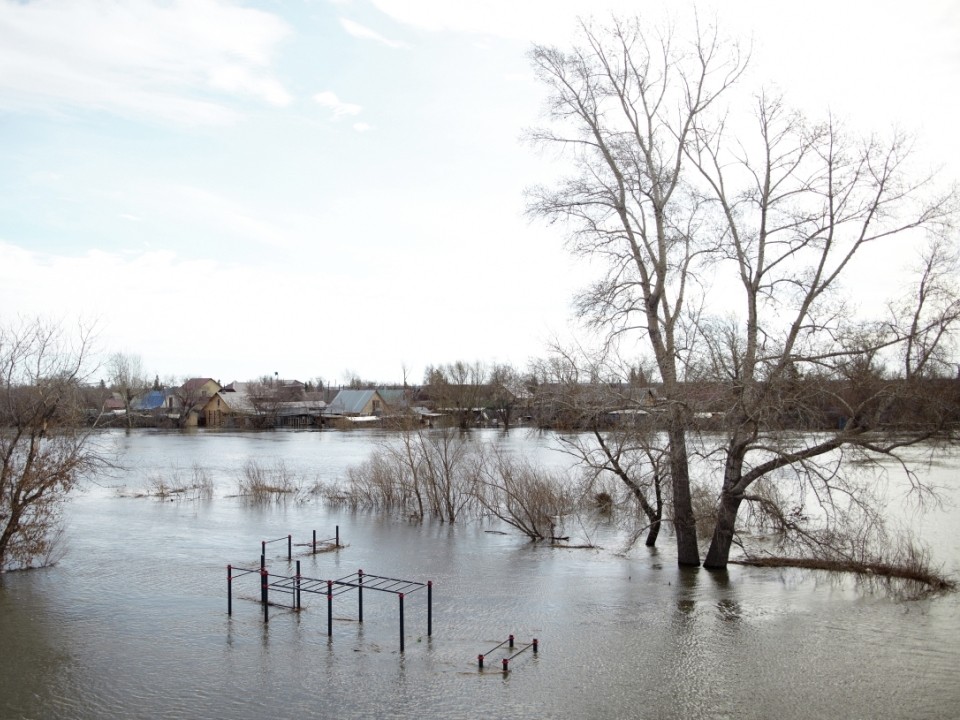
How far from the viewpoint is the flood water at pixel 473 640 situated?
11.3 m

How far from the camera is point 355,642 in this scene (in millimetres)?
13922

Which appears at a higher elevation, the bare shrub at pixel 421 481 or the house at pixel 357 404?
the house at pixel 357 404

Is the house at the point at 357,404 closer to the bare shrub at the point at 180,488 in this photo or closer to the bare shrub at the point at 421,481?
the bare shrub at the point at 180,488

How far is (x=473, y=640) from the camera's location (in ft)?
46.1

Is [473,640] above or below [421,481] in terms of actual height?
below

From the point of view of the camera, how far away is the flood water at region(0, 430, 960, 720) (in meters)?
11.3

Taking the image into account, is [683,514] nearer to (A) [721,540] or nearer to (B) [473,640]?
(A) [721,540]

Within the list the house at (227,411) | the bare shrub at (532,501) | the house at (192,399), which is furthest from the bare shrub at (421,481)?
the house at (192,399)

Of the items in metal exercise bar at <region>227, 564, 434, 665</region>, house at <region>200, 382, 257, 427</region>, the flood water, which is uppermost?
house at <region>200, 382, 257, 427</region>

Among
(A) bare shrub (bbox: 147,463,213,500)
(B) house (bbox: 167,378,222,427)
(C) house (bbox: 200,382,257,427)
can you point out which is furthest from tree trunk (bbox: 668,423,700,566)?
(B) house (bbox: 167,378,222,427)

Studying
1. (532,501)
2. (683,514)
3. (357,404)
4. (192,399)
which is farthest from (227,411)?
(683,514)

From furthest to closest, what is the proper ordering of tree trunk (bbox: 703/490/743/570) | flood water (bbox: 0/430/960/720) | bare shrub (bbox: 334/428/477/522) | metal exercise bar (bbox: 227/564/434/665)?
bare shrub (bbox: 334/428/477/522) < tree trunk (bbox: 703/490/743/570) < metal exercise bar (bbox: 227/564/434/665) < flood water (bbox: 0/430/960/720)

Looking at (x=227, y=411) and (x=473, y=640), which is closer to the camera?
(x=473, y=640)

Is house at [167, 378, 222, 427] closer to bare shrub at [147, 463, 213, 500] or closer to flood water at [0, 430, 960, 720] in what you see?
bare shrub at [147, 463, 213, 500]
